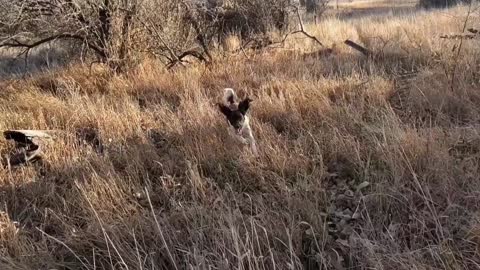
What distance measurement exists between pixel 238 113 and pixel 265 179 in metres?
0.62

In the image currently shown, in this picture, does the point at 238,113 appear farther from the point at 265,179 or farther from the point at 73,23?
the point at 73,23

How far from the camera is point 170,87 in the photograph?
560 centimetres

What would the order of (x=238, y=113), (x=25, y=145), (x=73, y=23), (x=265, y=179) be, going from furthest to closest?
(x=73, y=23), (x=25, y=145), (x=238, y=113), (x=265, y=179)

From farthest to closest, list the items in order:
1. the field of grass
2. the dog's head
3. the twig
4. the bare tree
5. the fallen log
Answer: the twig < the bare tree < the fallen log < the dog's head < the field of grass

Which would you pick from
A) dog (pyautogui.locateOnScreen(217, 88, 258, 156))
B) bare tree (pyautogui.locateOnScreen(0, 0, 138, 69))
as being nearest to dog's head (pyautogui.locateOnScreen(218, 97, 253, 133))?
dog (pyautogui.locateOnScreen(217, 88, 258, 156))

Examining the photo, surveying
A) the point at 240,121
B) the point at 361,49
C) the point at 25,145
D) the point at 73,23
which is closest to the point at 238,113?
the point at 240,121

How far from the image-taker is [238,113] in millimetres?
3219

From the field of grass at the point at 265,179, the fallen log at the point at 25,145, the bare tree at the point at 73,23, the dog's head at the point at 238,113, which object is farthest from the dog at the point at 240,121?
the bare tree at the point at 73,23

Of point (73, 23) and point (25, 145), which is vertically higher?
point (73, 23)

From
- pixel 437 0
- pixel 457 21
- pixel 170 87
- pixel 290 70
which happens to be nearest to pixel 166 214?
pixel 170 87

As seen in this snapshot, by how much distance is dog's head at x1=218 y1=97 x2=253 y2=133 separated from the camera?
10.6ft

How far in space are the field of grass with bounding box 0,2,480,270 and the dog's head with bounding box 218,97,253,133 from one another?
0.72 ft

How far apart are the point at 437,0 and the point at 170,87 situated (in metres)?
19.2

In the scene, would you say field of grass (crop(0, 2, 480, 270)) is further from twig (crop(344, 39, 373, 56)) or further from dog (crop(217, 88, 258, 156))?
twig (crop(344, 39, 373, 56))
